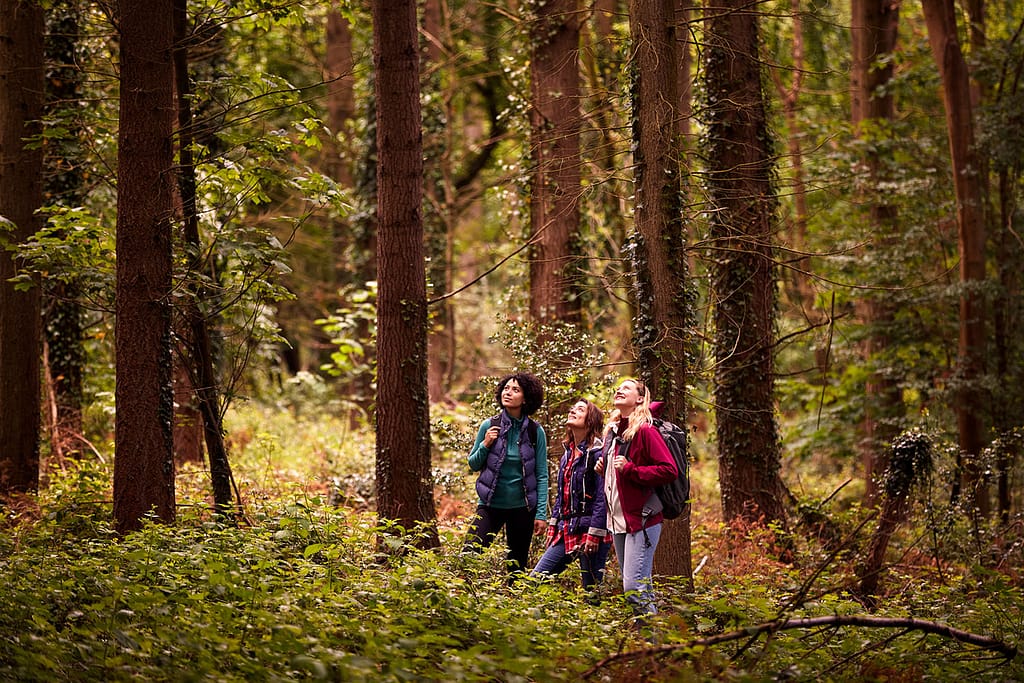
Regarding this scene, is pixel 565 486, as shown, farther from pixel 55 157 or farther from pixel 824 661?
pixel 55 157

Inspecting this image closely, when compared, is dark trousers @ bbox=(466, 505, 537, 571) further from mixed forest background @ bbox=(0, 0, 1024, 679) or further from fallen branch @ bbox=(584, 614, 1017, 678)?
fallen branch @ bbox=(584, 614, 1017, 678)

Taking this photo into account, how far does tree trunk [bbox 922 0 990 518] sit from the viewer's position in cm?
1566

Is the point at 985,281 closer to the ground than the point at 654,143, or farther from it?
closer to the ground

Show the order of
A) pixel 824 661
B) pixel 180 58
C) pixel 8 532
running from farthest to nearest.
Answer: pixel 180 58 < pixel 8 532 < pixel 824 661

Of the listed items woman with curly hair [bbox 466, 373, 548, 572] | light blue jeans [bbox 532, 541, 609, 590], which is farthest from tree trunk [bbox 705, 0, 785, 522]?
light blue jeans [bbox 532, 541, 609, 590]

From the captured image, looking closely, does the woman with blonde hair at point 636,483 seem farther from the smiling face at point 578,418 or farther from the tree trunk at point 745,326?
the tree trunk at point 745,326

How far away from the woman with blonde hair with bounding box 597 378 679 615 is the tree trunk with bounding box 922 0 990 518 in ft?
32.5

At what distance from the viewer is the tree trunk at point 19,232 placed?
1008cm

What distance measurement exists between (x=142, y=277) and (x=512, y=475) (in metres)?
3.58

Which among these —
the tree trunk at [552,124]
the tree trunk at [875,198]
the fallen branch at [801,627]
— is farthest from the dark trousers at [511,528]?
the tree trunk at [875,198]

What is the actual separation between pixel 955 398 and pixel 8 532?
14.0 meters

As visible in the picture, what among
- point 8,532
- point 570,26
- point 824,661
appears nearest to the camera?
point 824,661

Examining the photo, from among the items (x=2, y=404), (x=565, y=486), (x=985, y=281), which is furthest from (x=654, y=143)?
(x=985, y=281)

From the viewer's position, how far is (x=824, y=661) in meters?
6.14
